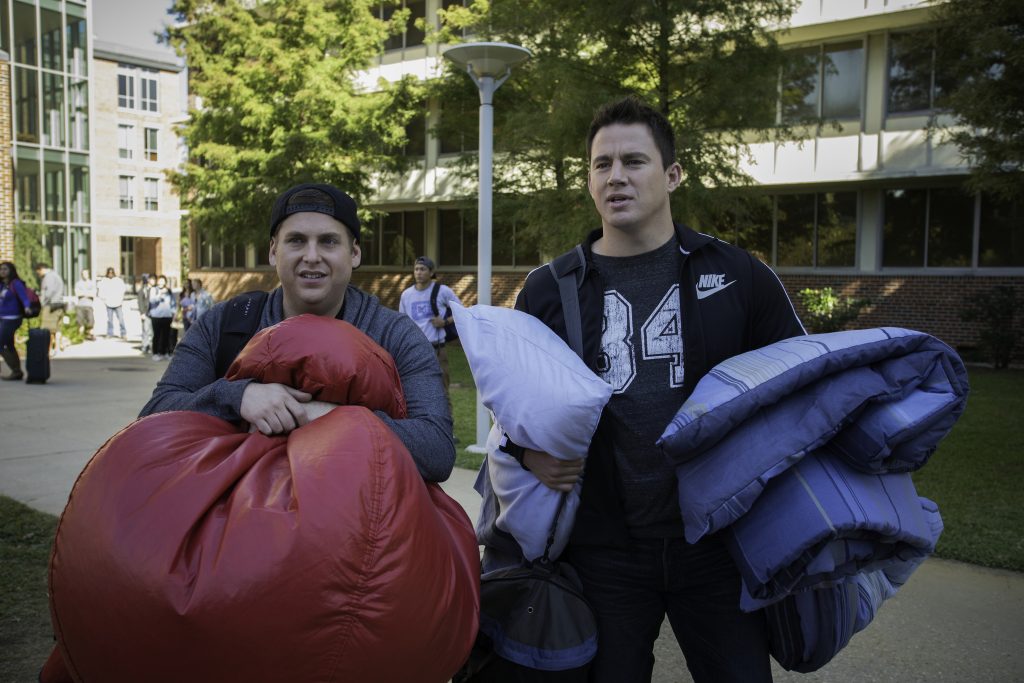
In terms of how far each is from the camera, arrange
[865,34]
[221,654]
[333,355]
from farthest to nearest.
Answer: [865,34], [333,355], [221,654]

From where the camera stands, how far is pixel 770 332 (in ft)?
7.59

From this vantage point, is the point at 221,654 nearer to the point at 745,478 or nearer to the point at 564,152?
the point at 745,478

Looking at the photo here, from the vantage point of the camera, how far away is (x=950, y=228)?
18.3 metres

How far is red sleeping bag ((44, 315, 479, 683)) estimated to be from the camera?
5.03 ft

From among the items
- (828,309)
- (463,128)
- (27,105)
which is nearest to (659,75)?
(828,309)

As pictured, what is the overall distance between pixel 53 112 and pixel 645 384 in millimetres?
37431

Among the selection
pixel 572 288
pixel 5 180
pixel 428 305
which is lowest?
pixel 428 305

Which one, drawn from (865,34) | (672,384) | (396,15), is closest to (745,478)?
(672,384)

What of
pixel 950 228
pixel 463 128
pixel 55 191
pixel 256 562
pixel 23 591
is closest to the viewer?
pixel 256 562

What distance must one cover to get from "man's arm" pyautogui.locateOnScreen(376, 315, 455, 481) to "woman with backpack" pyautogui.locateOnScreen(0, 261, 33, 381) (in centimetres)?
1336

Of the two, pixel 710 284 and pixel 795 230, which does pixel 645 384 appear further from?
pixel 795 230

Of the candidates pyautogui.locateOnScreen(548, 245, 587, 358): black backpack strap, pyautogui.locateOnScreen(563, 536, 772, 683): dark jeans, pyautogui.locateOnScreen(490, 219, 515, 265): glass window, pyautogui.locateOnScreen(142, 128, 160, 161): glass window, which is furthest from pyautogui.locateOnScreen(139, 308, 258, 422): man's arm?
pyautogui.locateOnScreen(142, 128, 160, 161): glass window

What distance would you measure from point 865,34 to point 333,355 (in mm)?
19975

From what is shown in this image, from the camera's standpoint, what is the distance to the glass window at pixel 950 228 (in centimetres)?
1812
